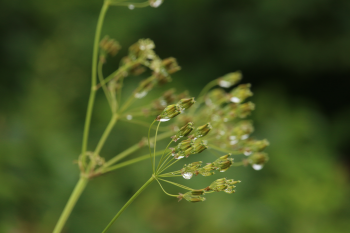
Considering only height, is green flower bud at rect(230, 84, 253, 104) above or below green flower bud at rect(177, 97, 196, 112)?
above

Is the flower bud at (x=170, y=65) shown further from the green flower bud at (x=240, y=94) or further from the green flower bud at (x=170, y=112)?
the green flower bud at (x=170, y=112)

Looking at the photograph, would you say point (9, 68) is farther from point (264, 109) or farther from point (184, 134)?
point (184, 134)

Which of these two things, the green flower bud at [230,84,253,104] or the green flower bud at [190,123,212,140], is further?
the green flower bud at [230,84,253,104]

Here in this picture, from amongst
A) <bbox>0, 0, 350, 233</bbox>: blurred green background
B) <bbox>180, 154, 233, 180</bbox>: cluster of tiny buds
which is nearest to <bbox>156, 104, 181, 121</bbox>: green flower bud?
<bbox>180, 154, 233, 180</bbox>: cluster of tiny buds

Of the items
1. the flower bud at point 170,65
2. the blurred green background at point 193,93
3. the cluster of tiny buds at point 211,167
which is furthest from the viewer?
the blurred green background at point 193,93

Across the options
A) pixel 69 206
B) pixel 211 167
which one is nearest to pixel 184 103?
pixel 211 167

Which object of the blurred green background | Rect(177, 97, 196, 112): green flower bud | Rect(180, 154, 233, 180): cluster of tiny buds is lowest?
Rect(180, 154, 233, 180): cluster of tiny buds

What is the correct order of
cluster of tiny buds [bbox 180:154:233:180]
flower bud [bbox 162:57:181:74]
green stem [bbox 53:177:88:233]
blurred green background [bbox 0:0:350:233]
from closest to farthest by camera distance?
cluster of tiny buds [bbox 180:154:233:180] < green stem [bbox 53:177:88:233] < flower bud [bbox 162:57:181:74] < blurred green background [bbox 0:0:350:233]

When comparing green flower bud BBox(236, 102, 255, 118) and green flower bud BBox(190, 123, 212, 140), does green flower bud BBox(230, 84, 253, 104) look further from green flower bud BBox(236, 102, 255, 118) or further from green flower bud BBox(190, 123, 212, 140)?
green flower bud BBox(190, 123, 212, 140)

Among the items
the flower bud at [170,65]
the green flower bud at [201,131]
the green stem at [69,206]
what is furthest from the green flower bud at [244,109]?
the green stem at [69,206]
